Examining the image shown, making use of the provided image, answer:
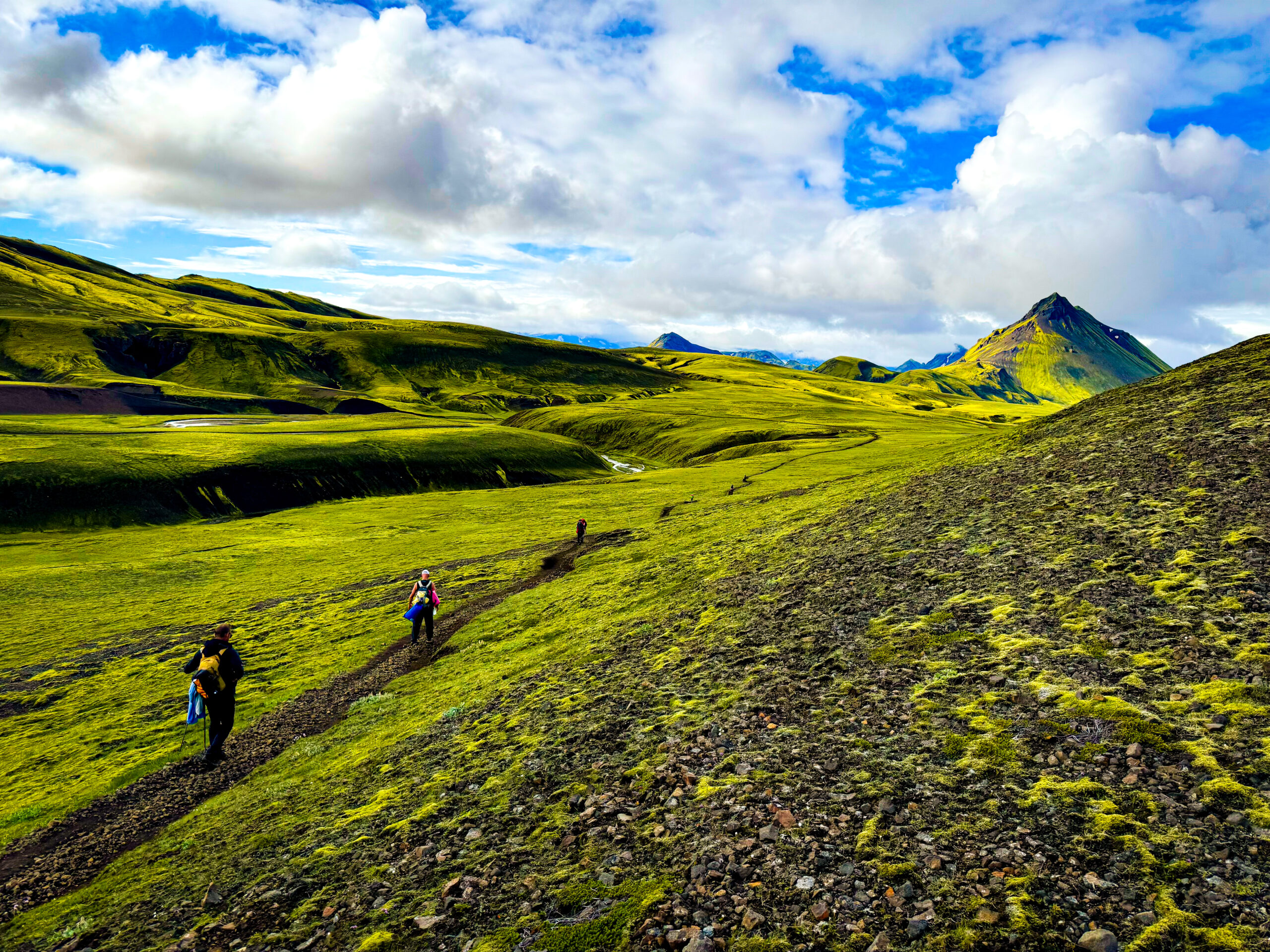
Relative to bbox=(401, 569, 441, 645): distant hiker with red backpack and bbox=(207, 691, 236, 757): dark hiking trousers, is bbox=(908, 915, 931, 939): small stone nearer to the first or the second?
bbox=(207, 691, 236, 757): dark hiking trousers

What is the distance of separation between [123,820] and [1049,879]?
24.2 m

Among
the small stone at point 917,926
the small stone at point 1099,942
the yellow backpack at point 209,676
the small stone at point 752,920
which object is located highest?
the small stone at point 1099,942

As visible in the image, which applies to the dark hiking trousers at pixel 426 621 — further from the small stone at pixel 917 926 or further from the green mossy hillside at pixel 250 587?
the small stone at pixel 917 926

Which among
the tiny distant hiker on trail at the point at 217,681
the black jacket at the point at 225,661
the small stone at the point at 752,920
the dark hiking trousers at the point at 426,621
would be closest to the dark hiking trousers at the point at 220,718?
the tiny distant hiker on trail at the point at 217,681

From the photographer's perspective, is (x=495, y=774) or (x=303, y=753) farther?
(x=303, y=753)

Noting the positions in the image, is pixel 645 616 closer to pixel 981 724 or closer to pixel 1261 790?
pixel 981 724

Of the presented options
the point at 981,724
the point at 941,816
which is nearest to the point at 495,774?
the point at 941,816

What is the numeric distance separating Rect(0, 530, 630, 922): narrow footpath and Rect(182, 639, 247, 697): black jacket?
2985 millimetres

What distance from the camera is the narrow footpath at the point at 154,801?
51.6 ft

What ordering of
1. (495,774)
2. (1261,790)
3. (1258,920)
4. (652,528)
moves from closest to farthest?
(1258,920)
(1261,790)
(495,774)
(652,528)

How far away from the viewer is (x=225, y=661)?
21.8 meters

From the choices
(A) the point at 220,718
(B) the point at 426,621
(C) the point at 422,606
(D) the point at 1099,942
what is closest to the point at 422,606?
(C) the point at 422,606

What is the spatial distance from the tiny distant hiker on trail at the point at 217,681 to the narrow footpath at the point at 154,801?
0.93 metres

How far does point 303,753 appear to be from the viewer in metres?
21.8
